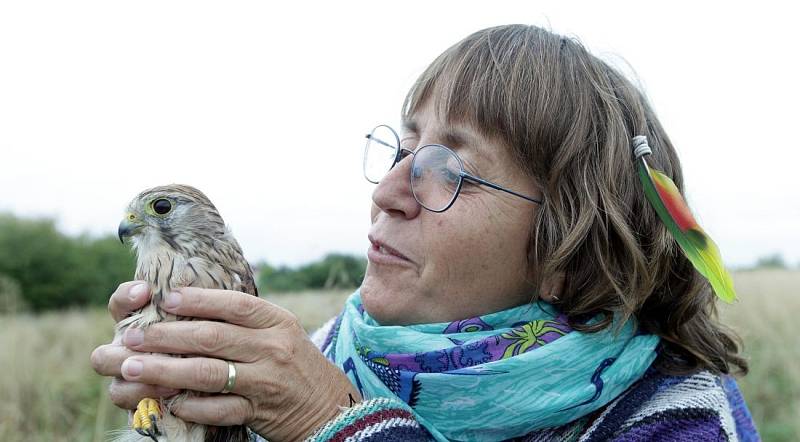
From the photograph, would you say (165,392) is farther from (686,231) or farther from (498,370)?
(686,231)

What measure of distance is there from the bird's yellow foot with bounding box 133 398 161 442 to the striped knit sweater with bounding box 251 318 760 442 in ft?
1.35

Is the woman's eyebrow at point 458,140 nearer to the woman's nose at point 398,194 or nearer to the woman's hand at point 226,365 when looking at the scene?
the woman's nose at point 398,194

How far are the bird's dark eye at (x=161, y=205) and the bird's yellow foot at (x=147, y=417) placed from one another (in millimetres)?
632

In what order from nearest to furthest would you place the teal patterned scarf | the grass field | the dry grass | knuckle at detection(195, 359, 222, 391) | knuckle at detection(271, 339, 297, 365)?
knuckle at detection(195, 359, 222, 391), knuckle at detection(271, 339, 297, 365), the teal patterned scarf, the grass field, the dry grass

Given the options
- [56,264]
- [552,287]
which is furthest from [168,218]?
[56,264]

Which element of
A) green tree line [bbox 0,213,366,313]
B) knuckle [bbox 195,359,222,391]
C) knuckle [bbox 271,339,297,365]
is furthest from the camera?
green tree line [bbox 0,213,366,313]

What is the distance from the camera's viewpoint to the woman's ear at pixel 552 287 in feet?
7.00

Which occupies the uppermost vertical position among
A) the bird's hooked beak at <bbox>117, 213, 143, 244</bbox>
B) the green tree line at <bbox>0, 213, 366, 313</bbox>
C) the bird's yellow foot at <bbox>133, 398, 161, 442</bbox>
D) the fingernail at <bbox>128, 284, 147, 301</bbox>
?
the bird's hooked beak at <bbox>117, 213, 143, 244</bbox>

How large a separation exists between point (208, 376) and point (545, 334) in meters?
1.08

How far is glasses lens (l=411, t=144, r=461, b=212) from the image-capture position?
6.73ft

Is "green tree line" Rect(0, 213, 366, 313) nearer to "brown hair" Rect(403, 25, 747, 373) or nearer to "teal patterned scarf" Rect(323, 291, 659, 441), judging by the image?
"teal patterned scarf" Rect(323, 291, 659, 441)

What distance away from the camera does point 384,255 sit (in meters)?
2.07

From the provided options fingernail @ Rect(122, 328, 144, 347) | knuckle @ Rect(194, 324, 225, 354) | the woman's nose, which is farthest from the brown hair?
fingernail @ Rect(122, 328, 144, 347)

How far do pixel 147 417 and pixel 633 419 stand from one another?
147 centimetres
